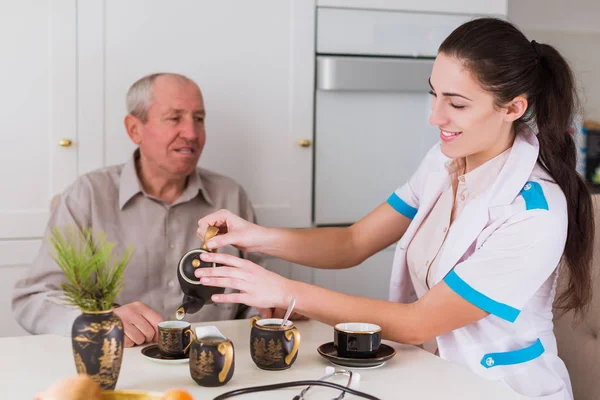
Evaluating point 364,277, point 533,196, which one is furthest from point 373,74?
point 533,196

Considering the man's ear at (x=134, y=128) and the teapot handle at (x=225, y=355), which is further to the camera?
the man's ear at (x=134, y=128)

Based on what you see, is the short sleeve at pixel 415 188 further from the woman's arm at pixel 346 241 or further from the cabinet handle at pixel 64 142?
the cabinet handle at pixel 64 142

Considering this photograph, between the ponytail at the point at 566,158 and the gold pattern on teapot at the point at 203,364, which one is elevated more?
the ponytail at the point at 566,158

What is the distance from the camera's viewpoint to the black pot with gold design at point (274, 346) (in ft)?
4.52

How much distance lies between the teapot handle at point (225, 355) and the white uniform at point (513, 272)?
0.52m

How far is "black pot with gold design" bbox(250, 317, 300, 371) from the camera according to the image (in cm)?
138

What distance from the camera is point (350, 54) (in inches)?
113

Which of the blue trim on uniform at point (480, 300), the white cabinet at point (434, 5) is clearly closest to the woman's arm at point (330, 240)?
the blue trim on uniform at point (480, 300)

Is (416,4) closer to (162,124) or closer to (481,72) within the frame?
(162,124)

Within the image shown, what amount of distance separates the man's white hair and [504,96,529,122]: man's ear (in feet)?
3.45

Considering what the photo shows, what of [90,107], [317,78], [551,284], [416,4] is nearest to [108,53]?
[90,107]

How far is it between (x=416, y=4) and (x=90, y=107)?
1.25 meters

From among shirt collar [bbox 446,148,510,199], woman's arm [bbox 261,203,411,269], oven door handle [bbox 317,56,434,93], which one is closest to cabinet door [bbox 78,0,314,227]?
oven door handle [bbox 317,56,434,93]

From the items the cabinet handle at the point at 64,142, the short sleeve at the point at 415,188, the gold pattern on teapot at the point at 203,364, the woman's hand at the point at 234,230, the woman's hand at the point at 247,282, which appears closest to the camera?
the gold pattern on teapot at the point at 203,364
